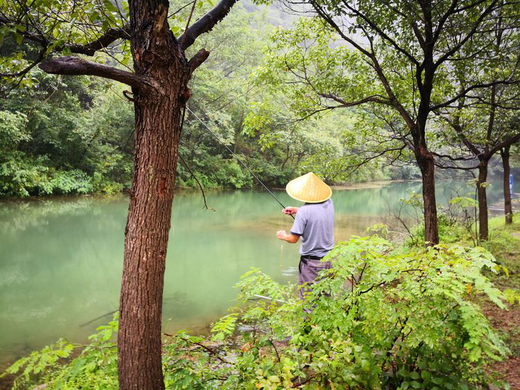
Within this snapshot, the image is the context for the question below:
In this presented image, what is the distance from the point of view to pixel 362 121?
6.36 metres

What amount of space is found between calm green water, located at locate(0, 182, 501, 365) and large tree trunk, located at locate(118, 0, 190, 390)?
324 cm

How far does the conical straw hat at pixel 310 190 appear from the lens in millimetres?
Result: 3326

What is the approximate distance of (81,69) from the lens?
1599 mm

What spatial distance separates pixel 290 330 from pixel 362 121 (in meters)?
5.19

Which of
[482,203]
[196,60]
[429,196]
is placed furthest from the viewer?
[482,203]

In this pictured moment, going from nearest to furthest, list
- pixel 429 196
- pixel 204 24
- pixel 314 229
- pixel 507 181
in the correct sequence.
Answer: pixel 204 24
pixel 314 229
pixel 429 196
pixel 507 181

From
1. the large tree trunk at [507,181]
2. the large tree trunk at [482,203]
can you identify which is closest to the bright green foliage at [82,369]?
the large tree trunk at [482,203]

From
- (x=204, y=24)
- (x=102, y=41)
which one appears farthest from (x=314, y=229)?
(x=102, y=41)

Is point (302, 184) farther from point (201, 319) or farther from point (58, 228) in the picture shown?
point (58, 228)

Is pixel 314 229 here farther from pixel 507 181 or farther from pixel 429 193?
pixel 507 181

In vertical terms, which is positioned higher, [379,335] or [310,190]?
[310,190]

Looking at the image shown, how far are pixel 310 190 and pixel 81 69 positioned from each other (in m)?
2.26

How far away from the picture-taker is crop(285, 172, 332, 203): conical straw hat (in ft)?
10.9

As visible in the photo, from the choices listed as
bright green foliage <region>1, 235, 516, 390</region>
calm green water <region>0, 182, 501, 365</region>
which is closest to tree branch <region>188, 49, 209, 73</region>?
bright green foliage <region>1, 235, 516, 390</region>
